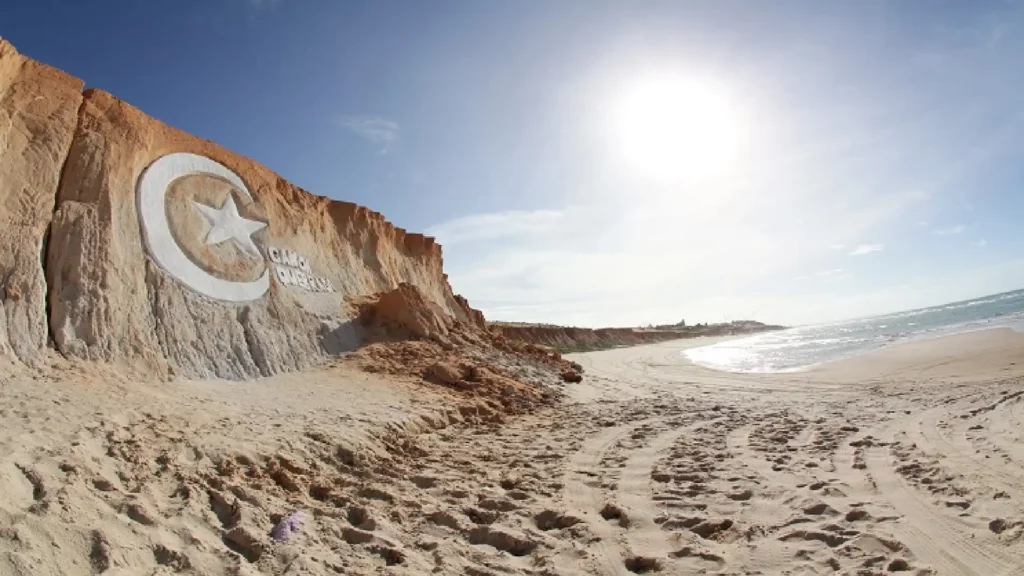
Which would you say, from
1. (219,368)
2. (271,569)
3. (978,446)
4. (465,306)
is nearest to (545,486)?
(271,569)

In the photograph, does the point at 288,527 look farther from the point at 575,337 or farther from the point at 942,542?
the point at 575,337

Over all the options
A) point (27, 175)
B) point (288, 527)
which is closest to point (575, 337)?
point (27, 175)

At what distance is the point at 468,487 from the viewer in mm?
4992

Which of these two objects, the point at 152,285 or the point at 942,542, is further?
the point at 152,285

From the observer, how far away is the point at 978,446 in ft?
17.8

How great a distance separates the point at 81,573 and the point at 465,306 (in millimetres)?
16762

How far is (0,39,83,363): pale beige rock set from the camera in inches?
245

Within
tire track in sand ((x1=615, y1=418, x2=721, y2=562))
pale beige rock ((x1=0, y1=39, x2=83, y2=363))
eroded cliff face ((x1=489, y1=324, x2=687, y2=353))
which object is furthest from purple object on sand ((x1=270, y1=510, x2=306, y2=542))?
eroded cliff face ((x1=489, y1=324, x2=687, y2=353))

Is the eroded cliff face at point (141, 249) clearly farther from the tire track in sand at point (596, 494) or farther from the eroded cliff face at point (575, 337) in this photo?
the eroded cliff face at point (575, 337)

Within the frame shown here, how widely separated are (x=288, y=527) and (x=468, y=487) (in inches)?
64.3

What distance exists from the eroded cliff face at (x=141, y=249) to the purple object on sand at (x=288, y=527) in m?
4.14

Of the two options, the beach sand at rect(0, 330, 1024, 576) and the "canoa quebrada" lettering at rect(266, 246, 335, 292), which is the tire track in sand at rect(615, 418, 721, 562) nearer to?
the beach sand at rect(0, 330, 1024, 576)

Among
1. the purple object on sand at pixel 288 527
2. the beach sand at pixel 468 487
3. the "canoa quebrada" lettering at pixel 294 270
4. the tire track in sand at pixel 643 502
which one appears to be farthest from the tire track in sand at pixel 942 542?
the "canoa quebrada" lettering at pixel 294 270

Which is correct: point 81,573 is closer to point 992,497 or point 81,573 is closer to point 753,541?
point 753,541
